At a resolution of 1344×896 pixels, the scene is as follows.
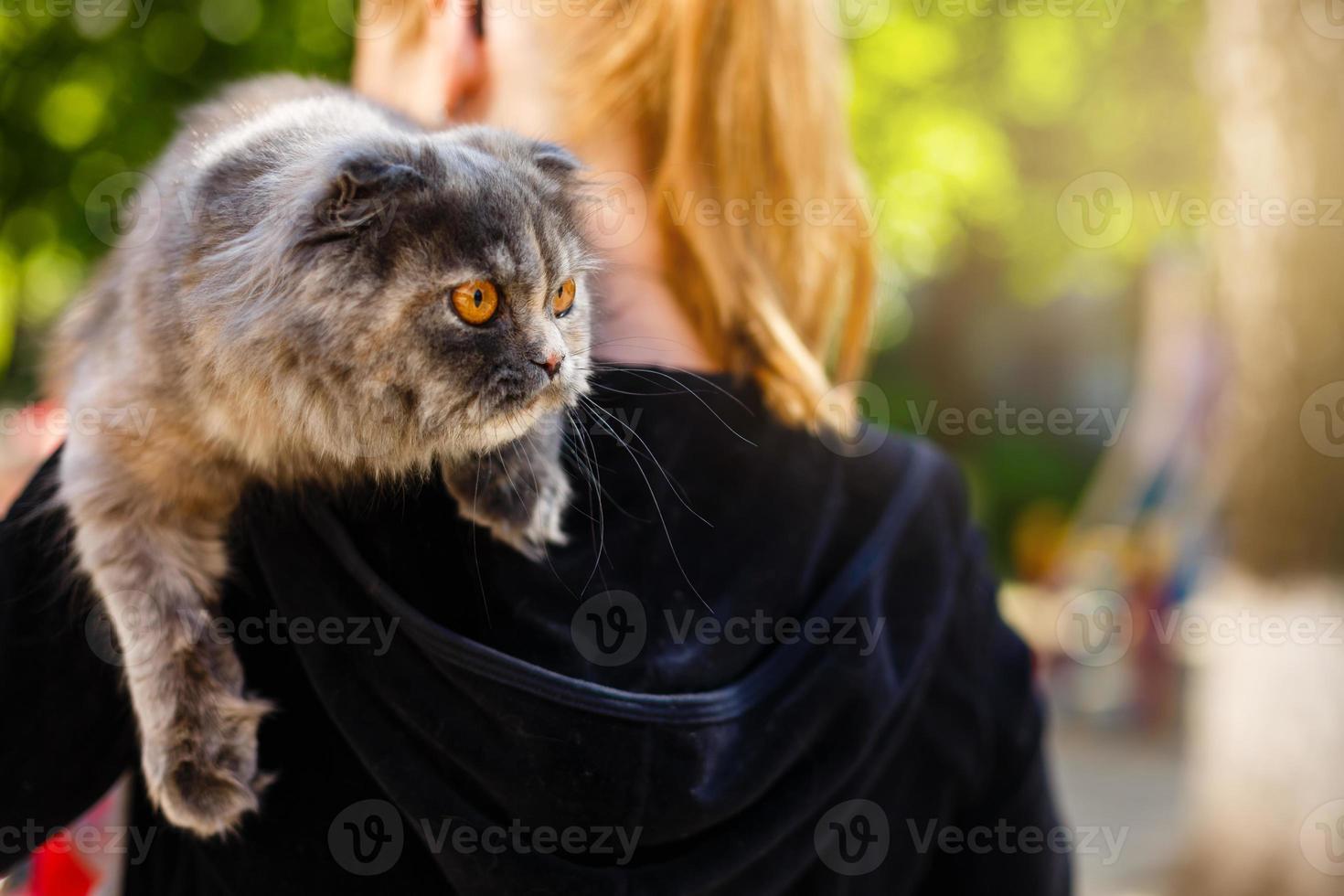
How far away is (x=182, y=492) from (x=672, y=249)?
0.79 metres

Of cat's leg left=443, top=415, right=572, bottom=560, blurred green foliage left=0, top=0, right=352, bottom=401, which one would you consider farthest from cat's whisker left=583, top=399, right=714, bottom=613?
blurred green foliage left=0, top=0, right=352, bottom=401

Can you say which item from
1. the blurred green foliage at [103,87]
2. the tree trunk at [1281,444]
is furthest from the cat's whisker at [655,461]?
the blurred green foliage at [103,87]

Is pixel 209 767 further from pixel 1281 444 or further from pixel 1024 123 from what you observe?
pixel 1024 123

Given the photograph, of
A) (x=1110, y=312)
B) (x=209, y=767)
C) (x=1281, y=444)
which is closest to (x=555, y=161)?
(x=209, y=767)

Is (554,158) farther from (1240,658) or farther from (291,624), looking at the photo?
(1240,658)

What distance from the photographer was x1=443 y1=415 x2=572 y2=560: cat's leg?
1360 mm

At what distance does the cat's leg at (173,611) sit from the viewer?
1336mm

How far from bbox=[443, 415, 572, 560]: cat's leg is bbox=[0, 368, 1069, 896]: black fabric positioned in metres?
0.03

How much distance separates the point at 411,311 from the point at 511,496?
284 mm

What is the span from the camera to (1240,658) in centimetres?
448

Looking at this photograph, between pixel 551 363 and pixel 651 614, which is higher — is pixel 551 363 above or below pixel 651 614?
above

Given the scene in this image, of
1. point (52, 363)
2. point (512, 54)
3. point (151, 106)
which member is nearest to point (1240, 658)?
point (512, 54)

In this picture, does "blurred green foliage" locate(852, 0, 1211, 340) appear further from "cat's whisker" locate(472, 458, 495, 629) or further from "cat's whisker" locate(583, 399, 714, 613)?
"cat's whisker" locate(472, 458, 495, 629)

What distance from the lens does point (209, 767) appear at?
1.33m
